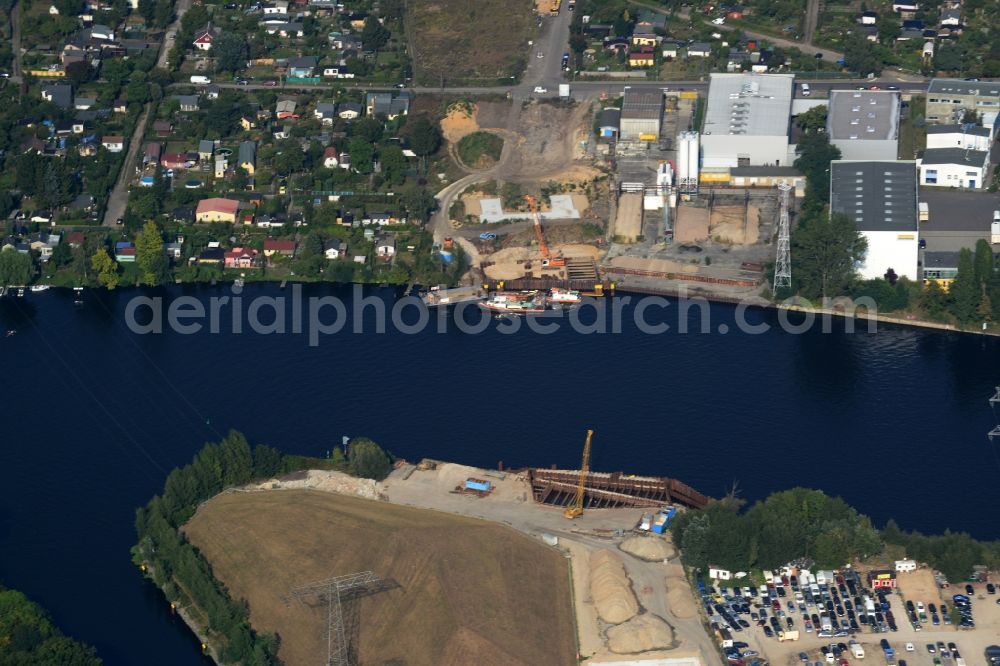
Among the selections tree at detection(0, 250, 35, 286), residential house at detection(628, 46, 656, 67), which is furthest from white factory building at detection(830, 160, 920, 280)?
tree at detection(0, 250, 35, 286)

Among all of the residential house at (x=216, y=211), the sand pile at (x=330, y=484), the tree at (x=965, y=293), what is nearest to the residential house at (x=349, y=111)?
the residential house at (x=216, y=211)

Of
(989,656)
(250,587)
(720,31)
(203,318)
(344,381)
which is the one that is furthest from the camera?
(720,31)

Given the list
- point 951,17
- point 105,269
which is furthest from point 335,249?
point 951,17

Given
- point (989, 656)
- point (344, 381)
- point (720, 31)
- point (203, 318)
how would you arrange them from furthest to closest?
1. point (720, 31)
2. point (203, 318)
3. point (344, 381)
4. point (989, 656)

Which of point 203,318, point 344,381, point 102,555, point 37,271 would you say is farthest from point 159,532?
point 37,271

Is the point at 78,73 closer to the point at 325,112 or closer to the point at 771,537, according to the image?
the point at 325,112

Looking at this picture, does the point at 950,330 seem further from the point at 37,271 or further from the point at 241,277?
the point at 37,271
